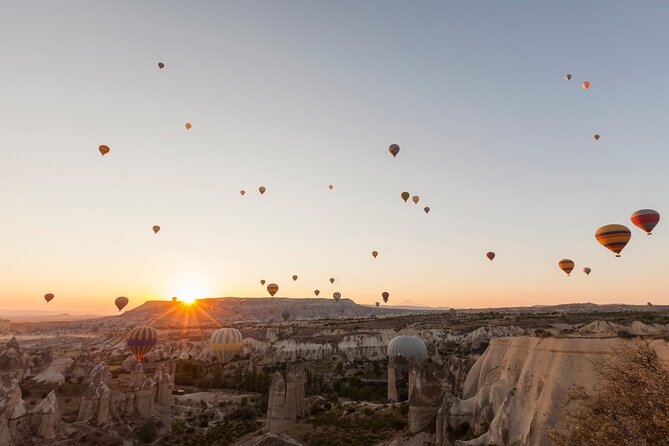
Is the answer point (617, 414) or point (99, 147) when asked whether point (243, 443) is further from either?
point (99, 147)

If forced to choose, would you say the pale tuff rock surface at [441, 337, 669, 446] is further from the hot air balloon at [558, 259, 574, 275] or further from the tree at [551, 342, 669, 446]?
the hot air balloon at [558, 259, 574, 275]

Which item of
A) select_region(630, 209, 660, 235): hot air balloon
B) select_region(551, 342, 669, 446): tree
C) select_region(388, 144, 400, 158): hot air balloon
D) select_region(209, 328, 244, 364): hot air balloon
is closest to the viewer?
select_region(551, 342, 669, 446): tree

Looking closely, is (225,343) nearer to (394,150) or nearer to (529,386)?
(394,150)

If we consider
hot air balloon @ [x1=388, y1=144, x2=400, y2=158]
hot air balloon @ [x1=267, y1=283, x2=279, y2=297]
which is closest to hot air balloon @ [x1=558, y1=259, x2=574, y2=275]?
hot air balloon @ [x1=388, y1=144, x2=400, y2=158]

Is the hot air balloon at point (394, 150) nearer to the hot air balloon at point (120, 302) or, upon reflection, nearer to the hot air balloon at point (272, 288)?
the hot air balloon at point (272, 288)

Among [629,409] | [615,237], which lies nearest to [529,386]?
[629,409]
